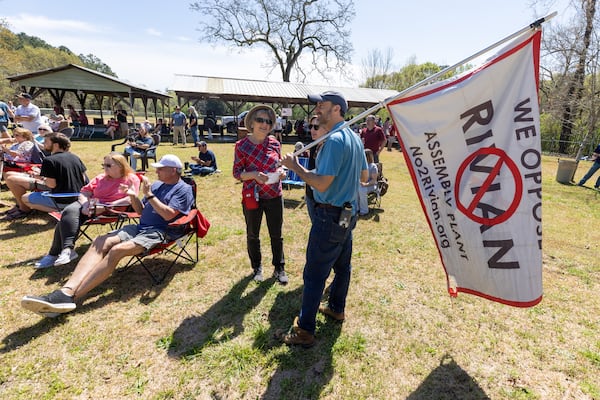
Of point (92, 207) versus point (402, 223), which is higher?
point (92, 207)

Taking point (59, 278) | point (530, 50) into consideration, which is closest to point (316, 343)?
point (530, 50)

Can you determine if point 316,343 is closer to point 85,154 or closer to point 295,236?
point 295,236

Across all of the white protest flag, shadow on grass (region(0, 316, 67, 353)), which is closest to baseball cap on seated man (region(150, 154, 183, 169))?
shadow on grass (region(0, 316, 67, 353))

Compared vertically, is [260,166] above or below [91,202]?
above

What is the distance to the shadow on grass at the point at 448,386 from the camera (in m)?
2.29

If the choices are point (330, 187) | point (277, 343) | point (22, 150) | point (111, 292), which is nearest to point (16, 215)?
point (22, 150)

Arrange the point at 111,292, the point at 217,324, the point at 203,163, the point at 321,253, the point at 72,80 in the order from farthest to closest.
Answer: the point at 72,80 < the point at 203,163 < the point at 111,292 < the point at 217,324 < the point at 321,253

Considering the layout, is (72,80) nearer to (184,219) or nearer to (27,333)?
(184,219)

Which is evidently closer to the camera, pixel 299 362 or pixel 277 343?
pixel 299 362

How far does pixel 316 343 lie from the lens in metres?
2.76

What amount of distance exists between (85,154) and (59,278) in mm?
10283

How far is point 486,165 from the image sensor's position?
2174 mm

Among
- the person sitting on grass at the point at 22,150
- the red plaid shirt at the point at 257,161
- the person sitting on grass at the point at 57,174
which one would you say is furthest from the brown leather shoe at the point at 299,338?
the person sitting on grass at the point at 22,150

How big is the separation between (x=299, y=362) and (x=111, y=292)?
2.34 m
